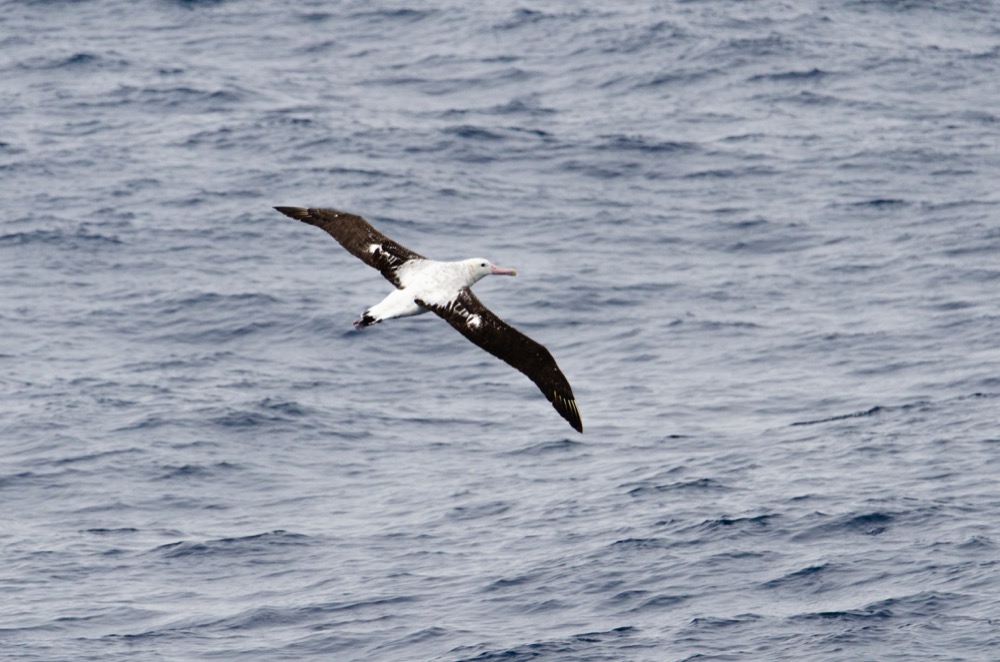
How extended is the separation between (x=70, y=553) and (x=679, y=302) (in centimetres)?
1380

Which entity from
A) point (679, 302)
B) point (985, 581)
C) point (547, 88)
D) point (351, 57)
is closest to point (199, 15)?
point (351, 57)

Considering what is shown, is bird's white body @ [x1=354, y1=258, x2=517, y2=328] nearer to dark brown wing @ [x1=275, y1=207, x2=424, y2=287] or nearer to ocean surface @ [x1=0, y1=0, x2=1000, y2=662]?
dark brown wing @ [x1=275, y1=207, x2=424, y2=287]

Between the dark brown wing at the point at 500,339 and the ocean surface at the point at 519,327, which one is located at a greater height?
the dark brown wing at the point at 500,339

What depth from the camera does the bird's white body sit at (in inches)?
800

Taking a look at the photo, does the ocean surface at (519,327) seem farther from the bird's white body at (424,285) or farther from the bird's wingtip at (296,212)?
the bird's wingtip at (296,212)

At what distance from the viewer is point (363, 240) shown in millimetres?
21438

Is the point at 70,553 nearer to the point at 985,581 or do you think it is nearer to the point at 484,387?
the point at 484,387

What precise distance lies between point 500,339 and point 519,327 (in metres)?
15.3

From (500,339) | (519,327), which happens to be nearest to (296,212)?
(500,339)

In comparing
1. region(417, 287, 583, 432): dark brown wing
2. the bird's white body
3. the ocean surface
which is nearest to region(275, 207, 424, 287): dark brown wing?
the bird's white body

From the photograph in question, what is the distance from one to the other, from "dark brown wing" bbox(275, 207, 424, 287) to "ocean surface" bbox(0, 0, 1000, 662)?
6.68 metres

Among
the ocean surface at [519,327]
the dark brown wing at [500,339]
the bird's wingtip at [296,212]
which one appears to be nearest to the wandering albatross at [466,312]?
the dark brown wing at [500,339]

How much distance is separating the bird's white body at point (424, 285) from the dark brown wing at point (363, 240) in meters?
0.14

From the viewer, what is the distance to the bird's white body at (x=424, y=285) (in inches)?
800
